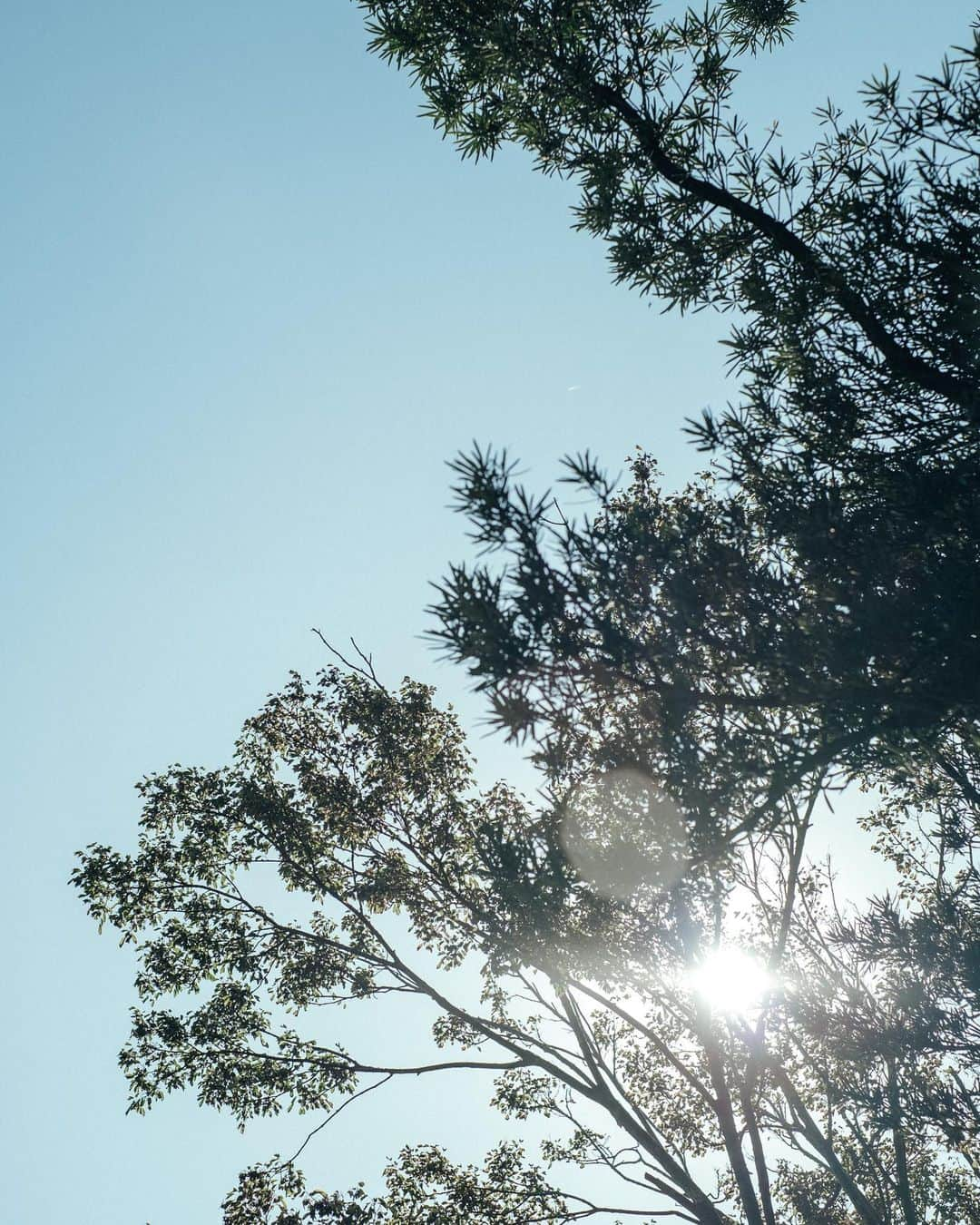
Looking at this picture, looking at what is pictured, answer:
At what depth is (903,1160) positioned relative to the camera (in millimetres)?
16062

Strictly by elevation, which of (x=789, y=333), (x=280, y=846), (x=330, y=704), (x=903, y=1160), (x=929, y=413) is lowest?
(x=903, y=1160)

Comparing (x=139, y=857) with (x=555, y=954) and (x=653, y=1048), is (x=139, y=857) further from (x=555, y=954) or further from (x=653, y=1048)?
(x=653, y=1048)

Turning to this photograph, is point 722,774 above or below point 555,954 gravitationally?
below

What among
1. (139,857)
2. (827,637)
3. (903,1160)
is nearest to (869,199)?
(827,637)

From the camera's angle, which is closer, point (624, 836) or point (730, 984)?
point (624, 836)

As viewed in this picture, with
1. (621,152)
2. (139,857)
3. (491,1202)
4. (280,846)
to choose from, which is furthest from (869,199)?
(491,1202)

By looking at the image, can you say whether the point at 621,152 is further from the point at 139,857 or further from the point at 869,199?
the point at 139,857

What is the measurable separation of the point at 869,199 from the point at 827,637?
338 cm

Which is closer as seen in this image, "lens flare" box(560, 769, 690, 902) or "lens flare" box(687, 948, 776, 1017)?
"lens flare" box(560, 769, 690, 902)

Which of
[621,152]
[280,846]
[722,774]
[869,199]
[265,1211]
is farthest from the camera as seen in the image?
[280,846]

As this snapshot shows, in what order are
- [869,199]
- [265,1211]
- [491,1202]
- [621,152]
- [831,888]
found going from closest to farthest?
[869,199]
[621,152]
[265,1211]
[491,1202]
[831,888]

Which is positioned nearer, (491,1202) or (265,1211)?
(265,1211)

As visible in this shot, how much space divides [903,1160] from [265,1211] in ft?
40.2

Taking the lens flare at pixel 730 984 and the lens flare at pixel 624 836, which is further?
the lens flare at pixel 730 984
